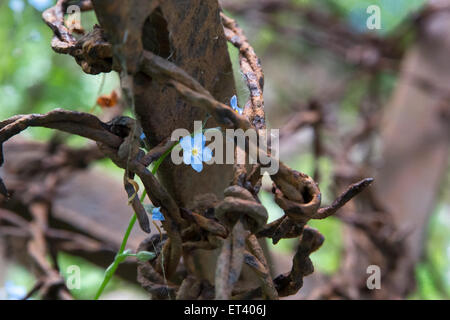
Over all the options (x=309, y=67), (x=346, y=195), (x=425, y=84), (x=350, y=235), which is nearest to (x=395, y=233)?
(x=350, y=235)

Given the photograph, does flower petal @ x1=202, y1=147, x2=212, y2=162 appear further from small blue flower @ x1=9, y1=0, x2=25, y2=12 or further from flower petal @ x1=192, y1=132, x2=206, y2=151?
small blue flower @ x1=9, y1=0, x2=25, y2=12

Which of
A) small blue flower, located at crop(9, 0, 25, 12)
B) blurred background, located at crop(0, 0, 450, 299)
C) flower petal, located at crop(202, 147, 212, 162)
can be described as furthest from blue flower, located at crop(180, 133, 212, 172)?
small blue flower, located at crop(9, 0, 25, 12)

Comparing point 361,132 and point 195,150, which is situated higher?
point 195,150

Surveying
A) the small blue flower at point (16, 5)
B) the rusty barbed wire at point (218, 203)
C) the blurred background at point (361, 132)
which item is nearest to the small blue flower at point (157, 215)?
the rusty barbed wire at point (218, 203)

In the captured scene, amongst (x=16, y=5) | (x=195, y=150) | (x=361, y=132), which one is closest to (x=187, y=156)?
(x=195, y=150)

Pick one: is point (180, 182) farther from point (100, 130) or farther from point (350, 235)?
point (350, 235)

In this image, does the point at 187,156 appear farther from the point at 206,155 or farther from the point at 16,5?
the point at 16,5
